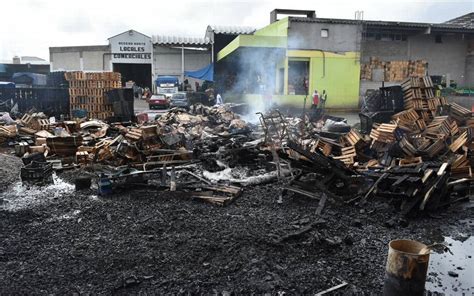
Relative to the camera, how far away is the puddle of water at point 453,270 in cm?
471

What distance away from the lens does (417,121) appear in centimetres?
1291

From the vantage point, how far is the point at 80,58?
2004 inches

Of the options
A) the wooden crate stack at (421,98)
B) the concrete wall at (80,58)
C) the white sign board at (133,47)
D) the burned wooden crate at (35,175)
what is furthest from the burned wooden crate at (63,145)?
the concrete wall at (80,58)

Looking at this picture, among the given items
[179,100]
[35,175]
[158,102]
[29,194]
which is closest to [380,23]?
[179,100]

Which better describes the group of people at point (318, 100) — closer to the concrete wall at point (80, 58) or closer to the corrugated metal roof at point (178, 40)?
the corrugated metal roof at point (178, 40)

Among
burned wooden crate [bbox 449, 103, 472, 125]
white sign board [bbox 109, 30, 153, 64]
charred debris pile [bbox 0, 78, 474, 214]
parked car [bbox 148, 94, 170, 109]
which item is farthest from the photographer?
white sign board [bbox 109, 30, 153, 64]

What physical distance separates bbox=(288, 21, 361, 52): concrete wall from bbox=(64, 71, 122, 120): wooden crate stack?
44.2ft

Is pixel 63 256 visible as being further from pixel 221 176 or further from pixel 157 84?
pixel 157 84

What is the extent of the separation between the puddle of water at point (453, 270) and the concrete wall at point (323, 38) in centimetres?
2320

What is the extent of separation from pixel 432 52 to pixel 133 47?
34.1 metres

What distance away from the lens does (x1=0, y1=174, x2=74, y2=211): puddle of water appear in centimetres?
772

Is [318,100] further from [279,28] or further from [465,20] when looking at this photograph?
[465,20]

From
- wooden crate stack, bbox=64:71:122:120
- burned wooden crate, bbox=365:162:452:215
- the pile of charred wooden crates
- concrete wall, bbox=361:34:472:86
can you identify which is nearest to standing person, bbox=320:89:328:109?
concrete wall, bbox=361:34:472:86

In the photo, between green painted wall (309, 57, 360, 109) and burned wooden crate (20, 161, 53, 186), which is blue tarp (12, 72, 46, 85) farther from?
green painted wall (309, 57, 360, 109)
